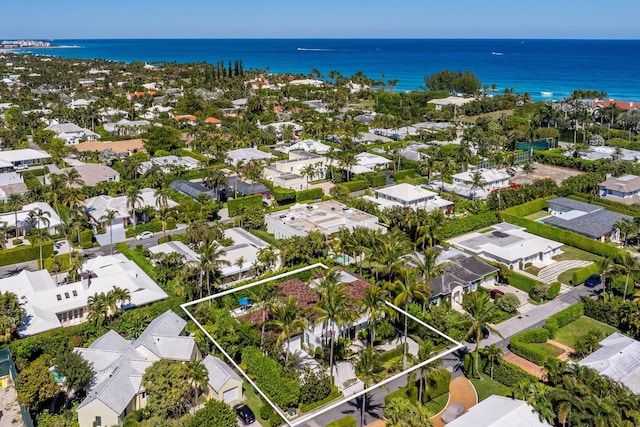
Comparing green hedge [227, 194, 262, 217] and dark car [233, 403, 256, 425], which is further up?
green hedge [227, 194, 262, 217]

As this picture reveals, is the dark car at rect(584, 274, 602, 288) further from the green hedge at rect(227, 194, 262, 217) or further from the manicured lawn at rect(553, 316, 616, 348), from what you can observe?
the green hedge at rect(227, 194, 262, 217)

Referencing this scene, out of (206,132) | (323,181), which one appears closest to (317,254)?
(323,181)

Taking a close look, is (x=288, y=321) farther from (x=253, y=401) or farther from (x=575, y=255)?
(x=575, y=255)

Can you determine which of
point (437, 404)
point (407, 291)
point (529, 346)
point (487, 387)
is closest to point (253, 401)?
point (437, 404)

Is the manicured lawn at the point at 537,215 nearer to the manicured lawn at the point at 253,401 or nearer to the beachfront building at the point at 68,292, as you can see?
the beachfront building at the point at 68,292

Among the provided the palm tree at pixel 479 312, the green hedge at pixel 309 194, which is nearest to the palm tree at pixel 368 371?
the palm tree at pixel 479 312

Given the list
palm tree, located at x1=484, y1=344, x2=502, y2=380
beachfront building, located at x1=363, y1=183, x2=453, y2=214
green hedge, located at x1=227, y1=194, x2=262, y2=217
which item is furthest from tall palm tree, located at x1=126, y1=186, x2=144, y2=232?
palm tree, located at x1=484, y1=344, x2=502, y2=380

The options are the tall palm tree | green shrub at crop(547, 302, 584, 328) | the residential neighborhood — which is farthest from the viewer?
the tall palm tree

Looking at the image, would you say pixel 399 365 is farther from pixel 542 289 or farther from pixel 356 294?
pixel 542 289
